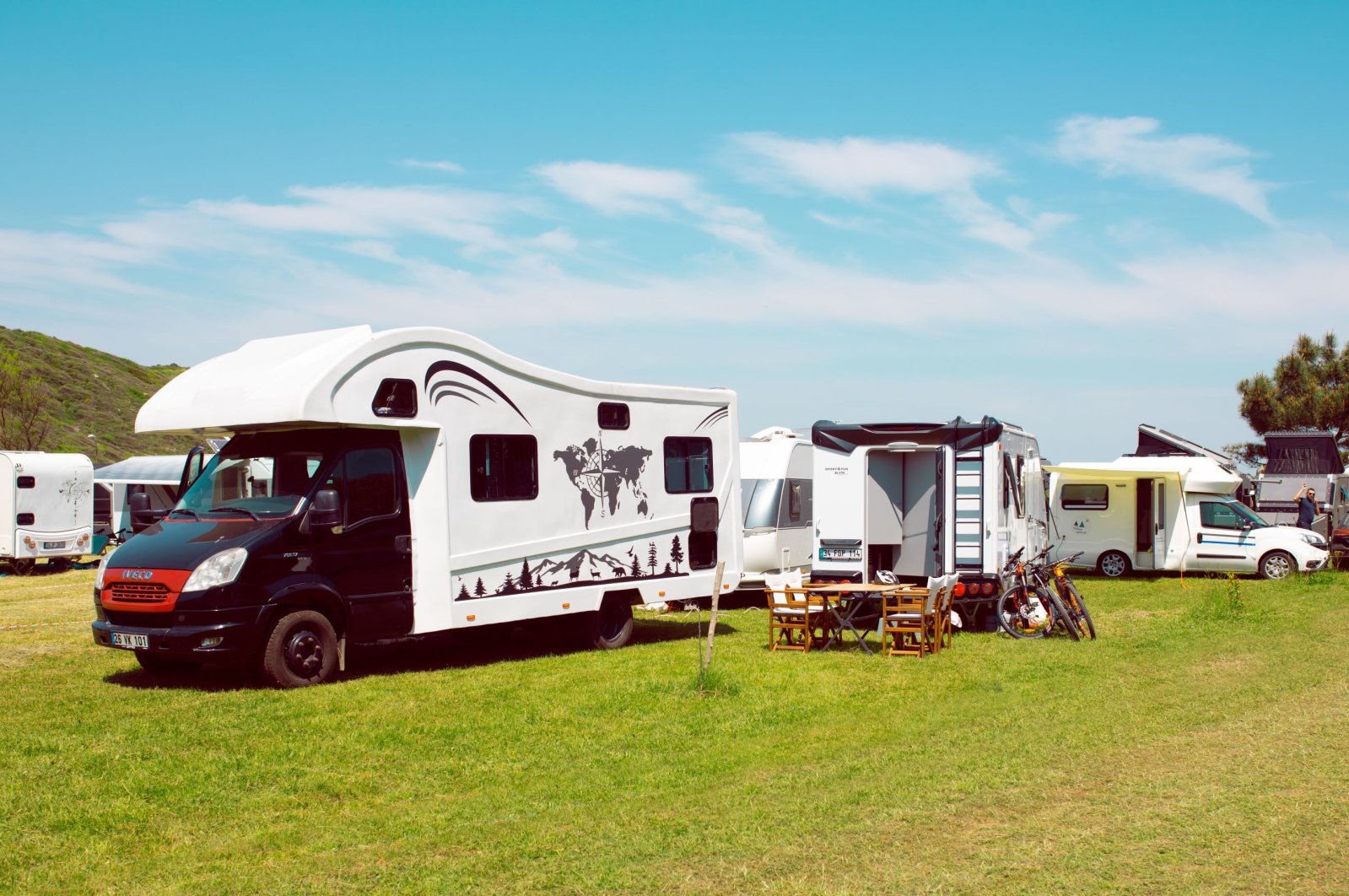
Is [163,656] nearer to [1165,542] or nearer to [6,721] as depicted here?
[6,721]

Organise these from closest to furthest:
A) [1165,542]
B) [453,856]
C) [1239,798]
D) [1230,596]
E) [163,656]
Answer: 1. [453,856]
2. [1239,798]
3. [163,656]
4. [1230,596]
5. [1165,542]

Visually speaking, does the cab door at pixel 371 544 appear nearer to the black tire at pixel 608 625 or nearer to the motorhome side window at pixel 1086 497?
the black tire at pixel 608 625

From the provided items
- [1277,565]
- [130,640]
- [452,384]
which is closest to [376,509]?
[452,384]

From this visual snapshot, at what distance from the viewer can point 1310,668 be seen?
36.0 feet

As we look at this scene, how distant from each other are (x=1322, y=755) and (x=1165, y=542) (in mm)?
15950

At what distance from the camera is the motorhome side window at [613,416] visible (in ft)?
42.0

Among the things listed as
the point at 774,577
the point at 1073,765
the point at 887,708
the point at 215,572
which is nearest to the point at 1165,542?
the point at 774,577

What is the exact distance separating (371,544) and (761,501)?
25.4 feet

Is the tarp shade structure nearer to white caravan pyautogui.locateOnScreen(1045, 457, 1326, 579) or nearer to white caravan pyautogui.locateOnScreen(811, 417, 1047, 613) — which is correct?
white caravan pyautogui.locateOnScreen(811, 417, 1047, 613)

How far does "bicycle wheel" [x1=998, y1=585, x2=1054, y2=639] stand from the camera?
45.3 feet

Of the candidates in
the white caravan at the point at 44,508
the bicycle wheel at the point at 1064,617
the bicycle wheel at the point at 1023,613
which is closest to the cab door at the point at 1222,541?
the bicycle wheel at the point at 1023,613

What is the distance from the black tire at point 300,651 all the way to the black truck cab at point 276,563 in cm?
1

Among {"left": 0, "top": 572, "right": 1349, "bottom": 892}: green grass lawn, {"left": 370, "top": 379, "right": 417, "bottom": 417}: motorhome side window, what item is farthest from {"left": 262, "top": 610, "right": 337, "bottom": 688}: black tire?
{"left": 370, "top": 379, "right": 417, "bottom": 417}: motorhome side window

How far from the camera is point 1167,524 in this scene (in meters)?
22.5
